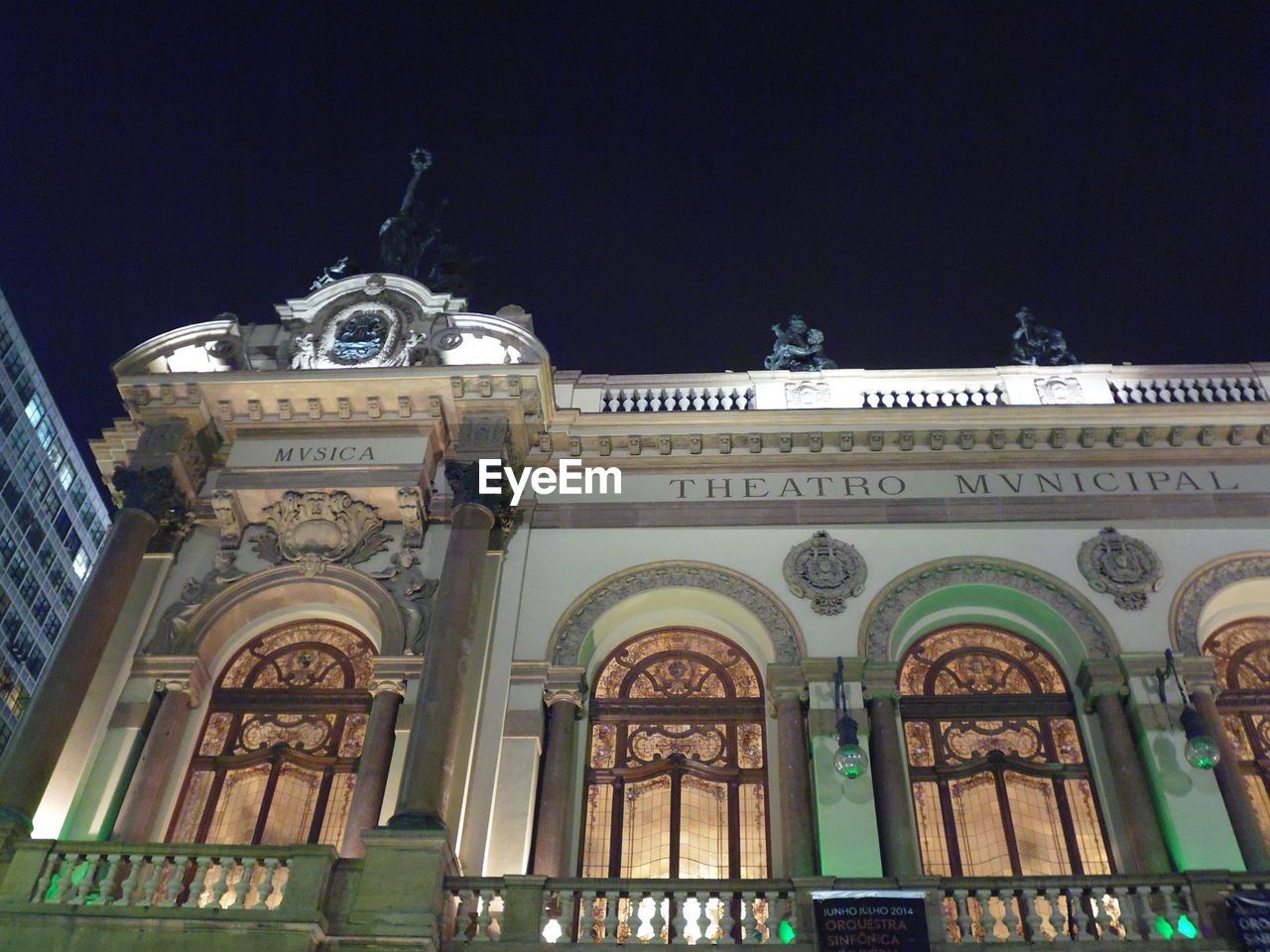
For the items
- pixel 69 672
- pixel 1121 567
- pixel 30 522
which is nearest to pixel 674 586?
pixel 1121 567

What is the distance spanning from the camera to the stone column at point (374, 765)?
15.6m

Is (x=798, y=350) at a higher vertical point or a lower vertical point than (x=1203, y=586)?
higher

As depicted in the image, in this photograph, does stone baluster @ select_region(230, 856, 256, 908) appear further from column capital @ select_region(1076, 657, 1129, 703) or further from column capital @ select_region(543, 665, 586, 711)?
column capital @ select_region(1076, 657, 1129, 703)

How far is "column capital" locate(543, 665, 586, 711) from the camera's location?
17297 mm

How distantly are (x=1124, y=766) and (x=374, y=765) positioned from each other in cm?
982

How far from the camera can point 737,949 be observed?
13.3m

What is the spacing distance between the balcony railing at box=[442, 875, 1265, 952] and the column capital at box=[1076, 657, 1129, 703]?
352 centimetres

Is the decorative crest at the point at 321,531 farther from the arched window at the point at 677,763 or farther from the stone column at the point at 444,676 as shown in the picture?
the arched window at the point at 677,763

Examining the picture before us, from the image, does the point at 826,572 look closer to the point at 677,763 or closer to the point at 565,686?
the point at 677,763

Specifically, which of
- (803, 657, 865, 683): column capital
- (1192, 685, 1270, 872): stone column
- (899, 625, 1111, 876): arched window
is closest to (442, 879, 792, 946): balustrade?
(899, 625, 1111, 876): arched window

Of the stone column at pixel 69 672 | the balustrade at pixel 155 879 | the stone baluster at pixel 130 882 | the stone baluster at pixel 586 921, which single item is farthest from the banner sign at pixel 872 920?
the stone column at pixel 69 672

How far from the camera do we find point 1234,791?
620 inches

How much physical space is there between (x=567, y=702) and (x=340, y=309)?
27.1 feet

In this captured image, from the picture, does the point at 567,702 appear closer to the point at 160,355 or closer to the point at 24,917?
the point at 24,917
